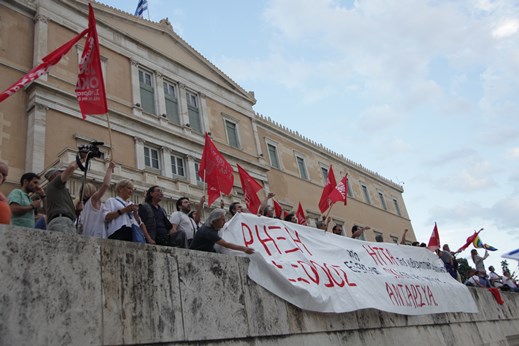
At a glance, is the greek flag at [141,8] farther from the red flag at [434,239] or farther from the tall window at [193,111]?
the red flag at [434,239]

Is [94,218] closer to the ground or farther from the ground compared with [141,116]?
closer to the ground

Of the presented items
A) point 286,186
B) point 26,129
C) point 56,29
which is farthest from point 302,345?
point 286,186

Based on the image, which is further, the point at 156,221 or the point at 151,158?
the point at 151,158

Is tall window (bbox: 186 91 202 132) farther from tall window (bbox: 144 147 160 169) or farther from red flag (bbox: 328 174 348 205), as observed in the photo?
red flag (bbox: 328 174 348 205)

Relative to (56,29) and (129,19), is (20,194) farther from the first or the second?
(129,19)

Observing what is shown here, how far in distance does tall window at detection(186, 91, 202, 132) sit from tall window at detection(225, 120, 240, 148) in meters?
1.97

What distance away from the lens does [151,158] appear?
17.0m

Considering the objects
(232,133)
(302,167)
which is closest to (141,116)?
(232,133)

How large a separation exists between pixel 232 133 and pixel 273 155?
11.9 feet

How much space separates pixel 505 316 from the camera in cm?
1024

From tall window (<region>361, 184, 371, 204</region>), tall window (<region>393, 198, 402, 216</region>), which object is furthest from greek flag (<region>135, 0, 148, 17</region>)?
tall window (<region>393, 198, 402, 216</region>)

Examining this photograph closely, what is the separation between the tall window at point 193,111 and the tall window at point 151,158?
3130 millimetres

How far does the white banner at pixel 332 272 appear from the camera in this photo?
16.0 ft

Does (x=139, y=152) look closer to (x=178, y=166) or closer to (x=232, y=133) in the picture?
(x=178, y=166)
